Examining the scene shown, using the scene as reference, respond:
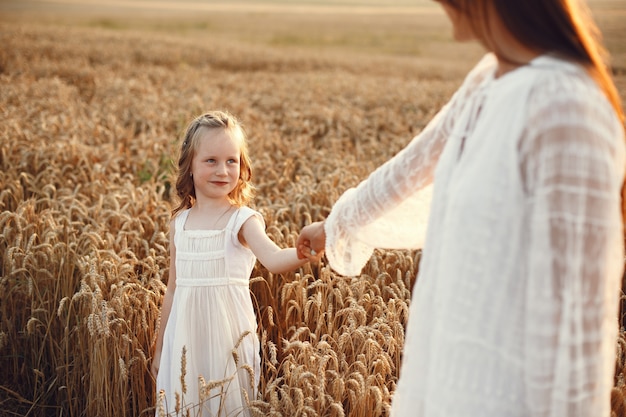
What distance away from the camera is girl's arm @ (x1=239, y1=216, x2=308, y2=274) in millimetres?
2518

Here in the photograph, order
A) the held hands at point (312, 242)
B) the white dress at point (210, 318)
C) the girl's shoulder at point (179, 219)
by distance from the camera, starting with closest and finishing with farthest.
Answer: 1. the held hands at point (312, 242)
2. the white dress at point (210, 318)
3. the girl's shoulder at point (179, 219)

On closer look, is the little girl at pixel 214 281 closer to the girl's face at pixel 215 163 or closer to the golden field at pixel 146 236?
the girl's face at pixel 215 163

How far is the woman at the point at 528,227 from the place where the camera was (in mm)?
1452

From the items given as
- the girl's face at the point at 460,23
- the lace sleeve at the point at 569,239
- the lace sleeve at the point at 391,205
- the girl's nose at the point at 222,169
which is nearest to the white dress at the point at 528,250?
the lace sleeve at the point at 569,239

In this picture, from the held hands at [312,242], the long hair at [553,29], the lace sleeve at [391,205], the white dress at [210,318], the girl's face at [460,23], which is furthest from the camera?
the white dress at [210,318]

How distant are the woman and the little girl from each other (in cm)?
107

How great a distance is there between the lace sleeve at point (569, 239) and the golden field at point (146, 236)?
97 centimetres

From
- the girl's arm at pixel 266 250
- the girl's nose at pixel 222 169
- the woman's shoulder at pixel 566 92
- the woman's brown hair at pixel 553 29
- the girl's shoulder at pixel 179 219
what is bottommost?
the girl's arm at pixel 266 250

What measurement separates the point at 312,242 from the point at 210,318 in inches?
22.4

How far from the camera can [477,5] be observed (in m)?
1.62

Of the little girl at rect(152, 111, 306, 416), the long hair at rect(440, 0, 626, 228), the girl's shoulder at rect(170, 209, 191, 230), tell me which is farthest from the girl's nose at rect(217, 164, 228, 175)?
the long hair at rect(440, 0, 626, 228)

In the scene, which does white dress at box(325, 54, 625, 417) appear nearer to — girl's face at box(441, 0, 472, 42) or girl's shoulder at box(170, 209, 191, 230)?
girl's face at box(441, 0, 472, 42)

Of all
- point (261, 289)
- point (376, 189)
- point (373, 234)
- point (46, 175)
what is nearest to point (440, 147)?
point (376, 189)

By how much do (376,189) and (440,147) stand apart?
0.89ft
